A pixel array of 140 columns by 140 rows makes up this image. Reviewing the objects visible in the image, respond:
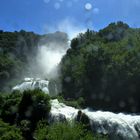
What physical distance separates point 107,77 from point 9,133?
25.6 meters

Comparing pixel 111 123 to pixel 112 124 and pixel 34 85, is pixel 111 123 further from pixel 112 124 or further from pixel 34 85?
pixel 34 85

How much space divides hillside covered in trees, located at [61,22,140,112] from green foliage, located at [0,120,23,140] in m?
19.7

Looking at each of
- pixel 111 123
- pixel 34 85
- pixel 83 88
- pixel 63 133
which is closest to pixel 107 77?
pixel 83 88

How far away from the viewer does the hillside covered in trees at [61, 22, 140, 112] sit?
207 feet

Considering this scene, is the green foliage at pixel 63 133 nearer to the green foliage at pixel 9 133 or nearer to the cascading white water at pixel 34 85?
the green foliage at pixel 9 133

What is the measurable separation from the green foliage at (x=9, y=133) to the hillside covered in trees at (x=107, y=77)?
1965cm

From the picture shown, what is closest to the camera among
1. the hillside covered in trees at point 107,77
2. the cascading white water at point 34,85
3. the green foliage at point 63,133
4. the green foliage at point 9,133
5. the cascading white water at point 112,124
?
the green foliage at point 63,133

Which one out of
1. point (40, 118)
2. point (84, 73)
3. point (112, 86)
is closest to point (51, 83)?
point (84, 73)

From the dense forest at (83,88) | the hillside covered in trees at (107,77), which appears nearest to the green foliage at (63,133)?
the dense forest at (83,88)

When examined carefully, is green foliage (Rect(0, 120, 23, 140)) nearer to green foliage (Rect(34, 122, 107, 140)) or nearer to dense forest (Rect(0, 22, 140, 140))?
dense forest (Rect(0, 22, 140, 140))

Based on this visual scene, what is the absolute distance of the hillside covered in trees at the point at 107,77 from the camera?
207 ft

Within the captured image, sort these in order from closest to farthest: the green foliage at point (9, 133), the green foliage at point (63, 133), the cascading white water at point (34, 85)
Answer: the green foliage at point (63, 133), the green foliage at point (9, 133), the cascading white water at point (34, 85)

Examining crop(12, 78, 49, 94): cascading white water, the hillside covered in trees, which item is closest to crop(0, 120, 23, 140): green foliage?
the hillside covered in trees

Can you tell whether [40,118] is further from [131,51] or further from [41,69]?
[41,69]
